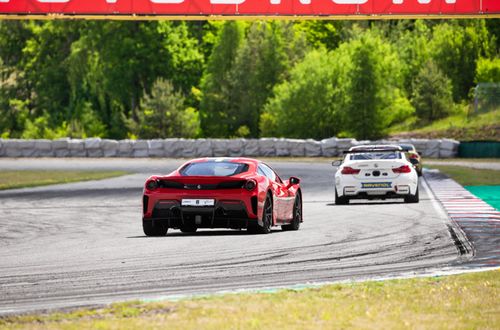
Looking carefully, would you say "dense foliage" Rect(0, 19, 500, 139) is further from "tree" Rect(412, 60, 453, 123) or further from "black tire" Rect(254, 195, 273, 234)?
"black tire" Rect(254, 195, 273, 234)

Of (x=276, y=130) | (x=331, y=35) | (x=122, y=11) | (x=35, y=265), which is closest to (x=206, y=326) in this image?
(x=35, y=265)

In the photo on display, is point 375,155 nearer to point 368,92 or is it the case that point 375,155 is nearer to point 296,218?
point 296,218

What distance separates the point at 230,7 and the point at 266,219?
12.1 meters

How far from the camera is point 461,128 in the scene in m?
67.1

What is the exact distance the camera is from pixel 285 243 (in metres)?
15.2

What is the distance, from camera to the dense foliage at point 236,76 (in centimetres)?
7369

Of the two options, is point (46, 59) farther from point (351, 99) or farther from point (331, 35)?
point (351, 99)

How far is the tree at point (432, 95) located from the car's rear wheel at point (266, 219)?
59.1m

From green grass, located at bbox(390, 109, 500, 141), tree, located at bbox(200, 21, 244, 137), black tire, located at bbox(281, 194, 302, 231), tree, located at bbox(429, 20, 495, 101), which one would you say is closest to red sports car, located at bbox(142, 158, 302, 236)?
black tire, located at bbox(281, 194, 302, 231)

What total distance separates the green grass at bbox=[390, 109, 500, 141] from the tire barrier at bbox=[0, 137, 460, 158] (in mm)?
5088

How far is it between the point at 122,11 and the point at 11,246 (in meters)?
Answer: 13.5

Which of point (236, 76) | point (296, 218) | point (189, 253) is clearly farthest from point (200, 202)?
point (236, 76)

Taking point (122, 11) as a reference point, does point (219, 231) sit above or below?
below

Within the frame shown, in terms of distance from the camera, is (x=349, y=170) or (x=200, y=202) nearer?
(x=200, y=202)
